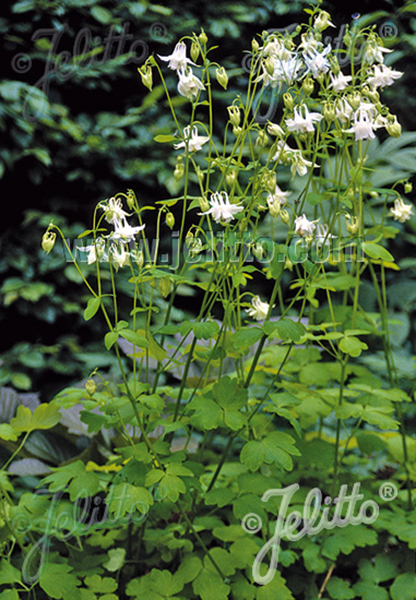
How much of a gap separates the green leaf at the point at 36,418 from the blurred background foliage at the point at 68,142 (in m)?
0.92

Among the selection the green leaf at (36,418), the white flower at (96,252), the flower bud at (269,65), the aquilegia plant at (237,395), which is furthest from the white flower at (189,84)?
the green leaf at (36,418)

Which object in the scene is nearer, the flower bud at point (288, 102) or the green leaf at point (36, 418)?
the flower bud at point (288, 102)

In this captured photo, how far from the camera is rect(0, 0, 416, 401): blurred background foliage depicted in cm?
236

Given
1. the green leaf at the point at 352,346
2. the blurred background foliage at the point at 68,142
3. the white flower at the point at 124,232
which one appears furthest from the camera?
the blurred background foliage at the point at 68,142

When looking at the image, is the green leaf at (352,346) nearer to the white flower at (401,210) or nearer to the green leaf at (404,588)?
the white flower at (401,210)

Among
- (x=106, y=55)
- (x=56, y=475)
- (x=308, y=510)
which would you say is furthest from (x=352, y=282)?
(x=106, y=55)

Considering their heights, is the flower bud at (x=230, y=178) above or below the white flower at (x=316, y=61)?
below

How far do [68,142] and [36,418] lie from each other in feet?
4.83

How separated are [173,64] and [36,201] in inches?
58.2

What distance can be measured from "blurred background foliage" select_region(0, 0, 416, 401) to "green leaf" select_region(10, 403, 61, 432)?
0.92 meters

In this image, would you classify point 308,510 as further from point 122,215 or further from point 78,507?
point 122,215

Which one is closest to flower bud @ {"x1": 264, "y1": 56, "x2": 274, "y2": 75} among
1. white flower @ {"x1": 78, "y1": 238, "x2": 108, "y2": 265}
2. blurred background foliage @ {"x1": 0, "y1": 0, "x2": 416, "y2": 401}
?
white flower @ {"x1": 78, "y1": 238, "x2": 108, "y2": 265}

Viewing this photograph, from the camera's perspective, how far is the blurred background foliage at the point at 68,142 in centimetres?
236

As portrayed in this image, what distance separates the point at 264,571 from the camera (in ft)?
4.48
